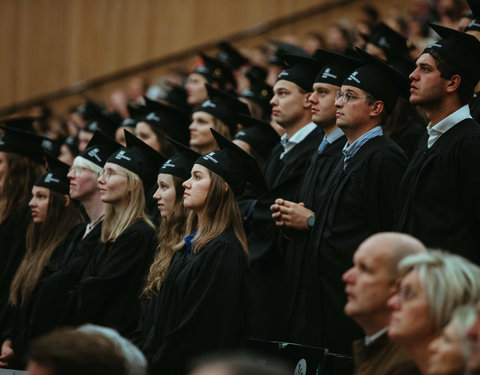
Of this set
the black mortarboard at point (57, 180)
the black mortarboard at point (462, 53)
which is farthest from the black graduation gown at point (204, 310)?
the black mortarboard at point (57, 180)

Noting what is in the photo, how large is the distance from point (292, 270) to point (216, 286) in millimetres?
768

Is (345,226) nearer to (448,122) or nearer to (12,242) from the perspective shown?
(448,122)

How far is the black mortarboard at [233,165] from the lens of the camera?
5215 millimetres

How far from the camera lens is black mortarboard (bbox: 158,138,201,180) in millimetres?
5594

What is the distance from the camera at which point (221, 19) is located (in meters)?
14.2

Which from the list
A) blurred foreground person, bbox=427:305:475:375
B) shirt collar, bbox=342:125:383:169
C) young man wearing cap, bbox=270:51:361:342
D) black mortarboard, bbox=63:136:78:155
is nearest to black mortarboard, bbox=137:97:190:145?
black mortarboard, bbox=63:136:78:155

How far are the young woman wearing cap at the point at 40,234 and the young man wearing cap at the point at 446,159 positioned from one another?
9.37 feet

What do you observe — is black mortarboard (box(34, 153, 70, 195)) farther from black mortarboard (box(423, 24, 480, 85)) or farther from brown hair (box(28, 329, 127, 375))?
brown hair (box(28, 329, 127, 375))

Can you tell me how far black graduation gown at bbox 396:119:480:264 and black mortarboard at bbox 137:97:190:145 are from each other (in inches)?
123

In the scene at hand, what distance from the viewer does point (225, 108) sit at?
280 inches

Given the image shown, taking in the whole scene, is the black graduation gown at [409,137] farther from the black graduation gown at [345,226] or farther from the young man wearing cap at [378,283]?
the young man wearing cap at [378,283]

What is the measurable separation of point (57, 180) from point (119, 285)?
147cm

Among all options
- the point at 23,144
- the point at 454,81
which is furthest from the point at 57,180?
the point at 454,81

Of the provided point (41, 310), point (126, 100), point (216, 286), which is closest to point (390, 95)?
point (216, 286)
